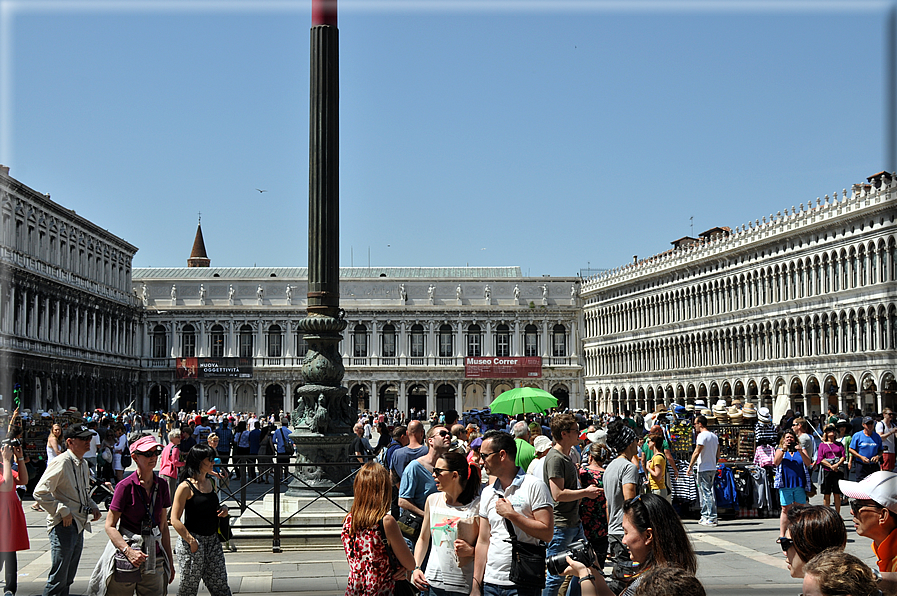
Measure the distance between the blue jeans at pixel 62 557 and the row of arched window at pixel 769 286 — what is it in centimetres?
3777

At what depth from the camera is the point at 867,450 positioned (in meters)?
16.2

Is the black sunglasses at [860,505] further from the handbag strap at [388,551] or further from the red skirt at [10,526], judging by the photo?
the red skirt at [10,526]

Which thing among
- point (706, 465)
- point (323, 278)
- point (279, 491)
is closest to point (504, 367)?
point (706, 465)

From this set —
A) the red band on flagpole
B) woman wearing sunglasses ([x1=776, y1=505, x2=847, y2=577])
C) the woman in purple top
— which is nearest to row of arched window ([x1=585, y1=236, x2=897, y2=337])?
the woman in purple top

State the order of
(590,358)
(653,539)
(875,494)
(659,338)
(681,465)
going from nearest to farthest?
(653,539) → (875,494) → (681,465) → (659,338) → (590,358)

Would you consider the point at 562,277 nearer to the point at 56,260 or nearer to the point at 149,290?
the point at 149,290

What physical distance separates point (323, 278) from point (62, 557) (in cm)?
580

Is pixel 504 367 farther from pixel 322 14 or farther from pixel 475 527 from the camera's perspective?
pixel 475 527

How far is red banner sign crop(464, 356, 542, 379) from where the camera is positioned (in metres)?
65.1

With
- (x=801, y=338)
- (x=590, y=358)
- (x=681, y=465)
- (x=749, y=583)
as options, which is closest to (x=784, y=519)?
(x=749, y=583)

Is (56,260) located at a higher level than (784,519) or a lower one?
higher

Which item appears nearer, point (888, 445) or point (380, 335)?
point (888, 445)

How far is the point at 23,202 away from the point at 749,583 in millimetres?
45228

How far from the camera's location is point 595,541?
835cm
